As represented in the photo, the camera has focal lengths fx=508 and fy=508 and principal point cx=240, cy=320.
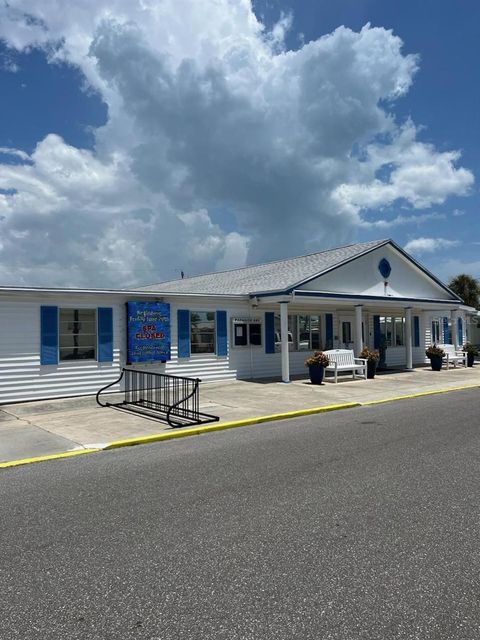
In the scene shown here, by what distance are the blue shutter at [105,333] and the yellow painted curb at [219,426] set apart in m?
5.84

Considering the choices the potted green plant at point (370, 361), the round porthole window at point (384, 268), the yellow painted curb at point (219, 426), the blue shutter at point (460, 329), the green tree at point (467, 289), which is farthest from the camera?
the green tree at point (467, 289)

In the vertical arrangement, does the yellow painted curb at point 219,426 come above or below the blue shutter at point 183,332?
below

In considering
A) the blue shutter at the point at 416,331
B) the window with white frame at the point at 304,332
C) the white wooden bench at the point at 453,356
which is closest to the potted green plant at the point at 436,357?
the white wooden bench at the point at 453,356

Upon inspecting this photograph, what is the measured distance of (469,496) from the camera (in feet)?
17.2

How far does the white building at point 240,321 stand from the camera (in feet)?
43.7

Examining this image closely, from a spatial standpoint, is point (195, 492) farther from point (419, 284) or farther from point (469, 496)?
point (419, 284)

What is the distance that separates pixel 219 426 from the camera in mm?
9625

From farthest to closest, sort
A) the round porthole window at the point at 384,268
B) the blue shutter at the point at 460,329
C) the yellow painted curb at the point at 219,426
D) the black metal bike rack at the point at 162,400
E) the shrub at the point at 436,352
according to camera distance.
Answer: the blue shutter at the point at 460,329 → the shrub at the point at 436,352 → the round porthole window at the point at 384,268 → the black metal bike rack at the point at 162,400 → the yellow painted curb at the point at 219,426

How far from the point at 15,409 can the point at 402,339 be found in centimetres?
1857

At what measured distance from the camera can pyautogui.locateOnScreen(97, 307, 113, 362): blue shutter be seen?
1434 centimetres

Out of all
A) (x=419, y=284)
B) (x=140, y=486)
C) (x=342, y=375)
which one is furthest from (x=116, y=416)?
(x=419, y=284)

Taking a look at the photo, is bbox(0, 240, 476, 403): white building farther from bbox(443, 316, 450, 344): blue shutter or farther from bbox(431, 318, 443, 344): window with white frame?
bbox(443, 316, 450, 344): blue shutter

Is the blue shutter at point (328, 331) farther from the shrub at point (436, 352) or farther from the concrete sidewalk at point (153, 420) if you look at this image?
the shrub at point (436, 352)

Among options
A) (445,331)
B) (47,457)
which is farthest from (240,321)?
(445,331)
